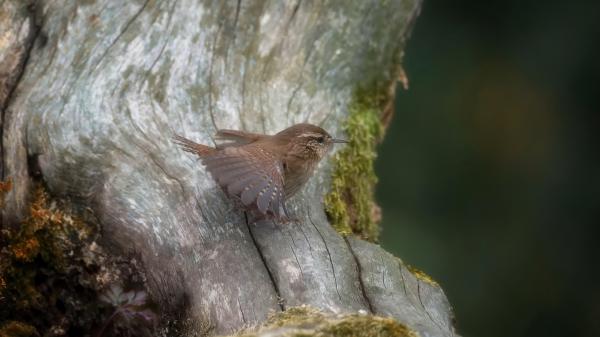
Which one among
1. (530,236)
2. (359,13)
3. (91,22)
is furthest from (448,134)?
(91,22)

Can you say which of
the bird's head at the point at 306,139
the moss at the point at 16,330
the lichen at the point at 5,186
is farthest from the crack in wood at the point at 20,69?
the bird's head at the point at 306,139

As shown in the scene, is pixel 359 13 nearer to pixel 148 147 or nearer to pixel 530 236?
pixel 148 147

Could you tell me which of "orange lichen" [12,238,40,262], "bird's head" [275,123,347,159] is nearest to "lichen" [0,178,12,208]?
"orange lichen" [12,238,40,262]

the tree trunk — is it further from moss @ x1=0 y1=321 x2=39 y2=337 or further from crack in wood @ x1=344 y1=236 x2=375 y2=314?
moss @ x1=0 y1=321 x2=39 y2=337

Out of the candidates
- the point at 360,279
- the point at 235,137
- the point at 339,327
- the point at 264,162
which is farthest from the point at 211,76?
the point at 339,327

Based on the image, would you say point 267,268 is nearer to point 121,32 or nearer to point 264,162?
point 264,162

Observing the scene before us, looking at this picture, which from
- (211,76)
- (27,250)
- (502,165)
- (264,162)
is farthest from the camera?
(502,165)

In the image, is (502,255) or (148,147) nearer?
(148,147)
